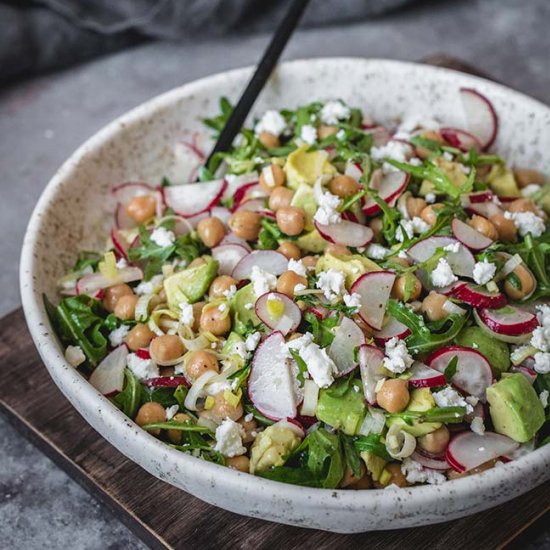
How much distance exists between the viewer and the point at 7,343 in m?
2.50

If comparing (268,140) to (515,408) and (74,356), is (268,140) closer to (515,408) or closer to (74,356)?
(74,356)

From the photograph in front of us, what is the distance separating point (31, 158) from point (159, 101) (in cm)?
99

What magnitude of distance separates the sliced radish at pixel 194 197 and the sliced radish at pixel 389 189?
47cm

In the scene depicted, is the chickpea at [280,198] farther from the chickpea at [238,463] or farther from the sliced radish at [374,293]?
the chickpea at [238,463]

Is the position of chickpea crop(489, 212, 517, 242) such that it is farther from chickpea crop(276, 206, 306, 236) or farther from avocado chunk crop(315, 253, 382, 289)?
chickpea crop(276, 206, 306, 236)

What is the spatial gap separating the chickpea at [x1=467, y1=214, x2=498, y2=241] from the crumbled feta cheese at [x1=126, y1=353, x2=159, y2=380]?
90 centimetres

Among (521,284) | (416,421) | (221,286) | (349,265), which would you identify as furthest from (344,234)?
(416,421)

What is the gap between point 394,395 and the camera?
1890 millimetres

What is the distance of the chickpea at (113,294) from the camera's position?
2.34m

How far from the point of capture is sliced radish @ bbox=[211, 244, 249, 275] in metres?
2.31

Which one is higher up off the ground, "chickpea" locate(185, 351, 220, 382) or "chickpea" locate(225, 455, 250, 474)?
"chickpea" locate(185, 351, 220, 382)

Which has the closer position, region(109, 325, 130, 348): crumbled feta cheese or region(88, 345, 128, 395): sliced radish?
region(88, 345, 128, 395): sliced radish

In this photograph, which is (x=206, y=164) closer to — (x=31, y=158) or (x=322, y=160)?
(x=322, y=160)

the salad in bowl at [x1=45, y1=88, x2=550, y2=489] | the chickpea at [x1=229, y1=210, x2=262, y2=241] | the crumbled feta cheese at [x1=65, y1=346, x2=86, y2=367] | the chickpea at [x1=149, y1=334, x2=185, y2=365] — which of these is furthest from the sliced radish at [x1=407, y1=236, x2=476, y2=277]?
the crumbled feta cheese at [x1=65, y1=346, x2=86, y2=367]
